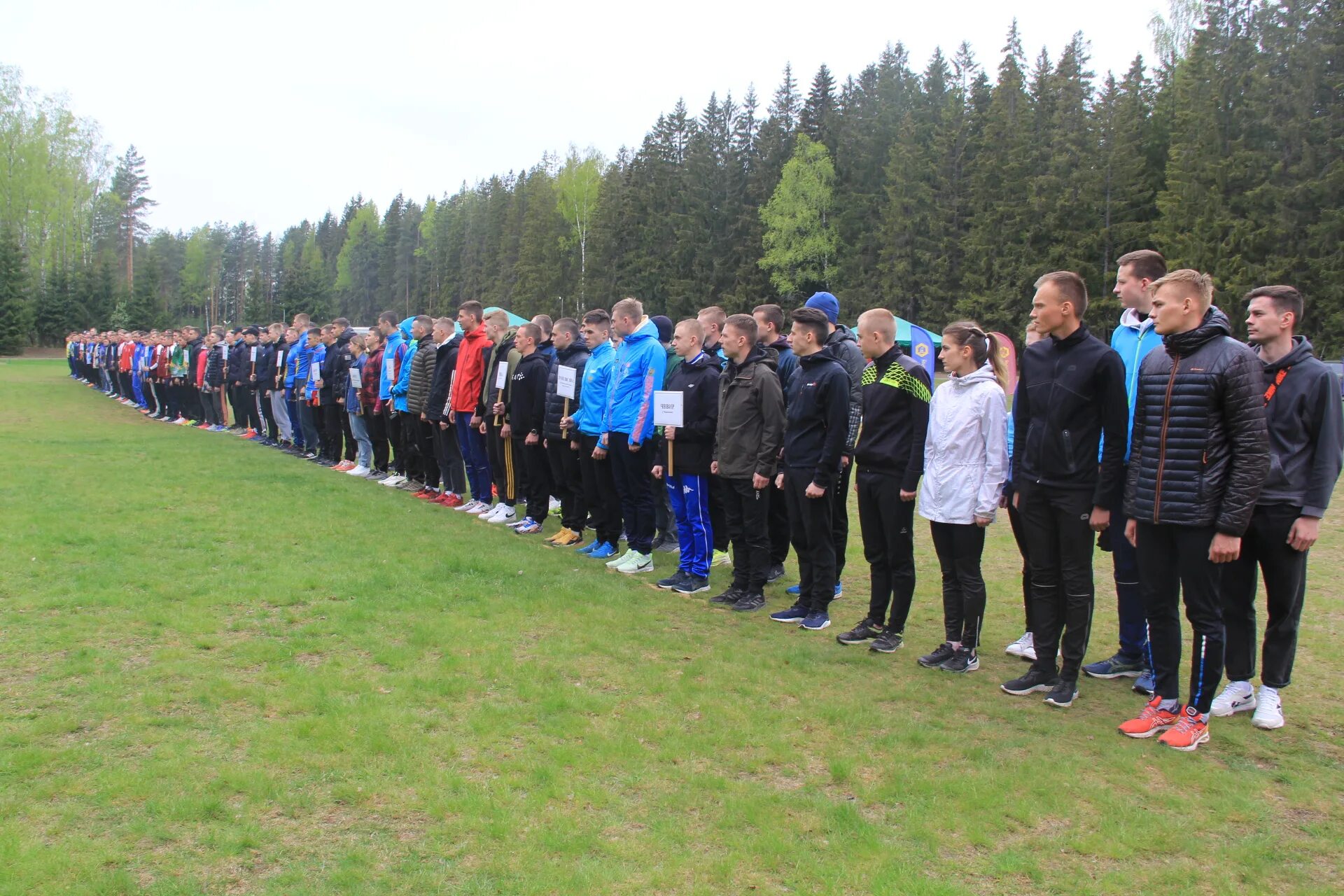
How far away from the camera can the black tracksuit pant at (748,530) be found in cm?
707

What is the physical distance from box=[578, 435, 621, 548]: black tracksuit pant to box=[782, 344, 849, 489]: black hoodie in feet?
8.16

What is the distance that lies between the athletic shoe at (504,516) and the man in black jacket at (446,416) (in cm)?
108

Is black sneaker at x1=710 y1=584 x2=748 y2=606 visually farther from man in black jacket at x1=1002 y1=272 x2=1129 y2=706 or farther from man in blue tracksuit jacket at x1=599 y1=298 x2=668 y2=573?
man in black jacket at x1=1002 y1=272 x2=1129 y2=706

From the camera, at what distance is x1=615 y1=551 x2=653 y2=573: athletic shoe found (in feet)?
26.9

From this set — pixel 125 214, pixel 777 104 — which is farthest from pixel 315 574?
pixel 125 214

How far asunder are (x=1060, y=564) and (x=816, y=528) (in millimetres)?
1868

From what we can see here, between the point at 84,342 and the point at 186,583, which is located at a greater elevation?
the point at 84,342

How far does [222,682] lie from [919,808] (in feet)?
12.5

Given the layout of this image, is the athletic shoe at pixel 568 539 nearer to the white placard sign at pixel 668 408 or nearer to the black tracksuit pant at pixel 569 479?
the black tracksuit pant at pixel 569 479

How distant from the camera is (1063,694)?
5.14m

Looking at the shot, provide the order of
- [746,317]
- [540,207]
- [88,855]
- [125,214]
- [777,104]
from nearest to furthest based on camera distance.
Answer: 1. [88,855]
2. [746,317]
3. [777,104]
4. [540,207]
5. [125,214]

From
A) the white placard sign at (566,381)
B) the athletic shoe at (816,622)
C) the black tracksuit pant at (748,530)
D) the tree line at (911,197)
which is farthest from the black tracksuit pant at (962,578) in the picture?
the tree line at (911,197)

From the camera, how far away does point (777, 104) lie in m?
55.4

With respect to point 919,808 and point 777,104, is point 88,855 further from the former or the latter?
point 777,104
